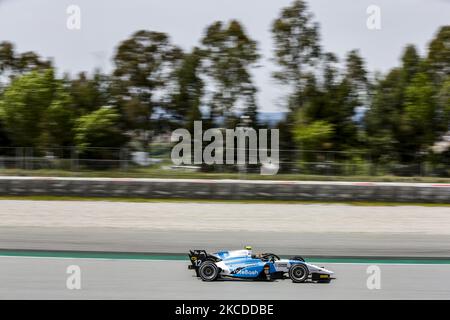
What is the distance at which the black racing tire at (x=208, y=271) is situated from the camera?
576cm

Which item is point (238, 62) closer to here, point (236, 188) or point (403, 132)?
point (403, 132)

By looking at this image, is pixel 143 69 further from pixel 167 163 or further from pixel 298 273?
pixel 298 273

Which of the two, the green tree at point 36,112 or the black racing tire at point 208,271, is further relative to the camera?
the green tree at point 36,112

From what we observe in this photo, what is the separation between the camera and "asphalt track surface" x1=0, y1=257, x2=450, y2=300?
590 cm

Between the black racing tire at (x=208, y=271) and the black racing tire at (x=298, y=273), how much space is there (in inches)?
31.6

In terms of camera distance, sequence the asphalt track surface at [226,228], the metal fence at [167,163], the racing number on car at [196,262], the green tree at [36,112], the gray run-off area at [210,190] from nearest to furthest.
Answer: the racing number on car at [196,262] < the asphalt track surface at [226,228] < the gray run-off area at [210,190] < the metal fence at [167,163] < the green tree at [36,112]

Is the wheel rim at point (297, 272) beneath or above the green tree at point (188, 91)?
beneath

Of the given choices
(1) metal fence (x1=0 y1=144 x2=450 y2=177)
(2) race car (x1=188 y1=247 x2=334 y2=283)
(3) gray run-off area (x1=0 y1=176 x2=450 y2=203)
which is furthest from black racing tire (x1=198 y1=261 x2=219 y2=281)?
(1) metal fence (x1=0 y1=144 x2=450 y2=177)

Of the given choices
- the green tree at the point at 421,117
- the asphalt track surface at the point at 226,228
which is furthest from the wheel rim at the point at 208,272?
the green tree at the point at 421,117

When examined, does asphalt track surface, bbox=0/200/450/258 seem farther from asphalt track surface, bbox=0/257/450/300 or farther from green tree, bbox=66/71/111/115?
green tree, bbox=66/71/111/115

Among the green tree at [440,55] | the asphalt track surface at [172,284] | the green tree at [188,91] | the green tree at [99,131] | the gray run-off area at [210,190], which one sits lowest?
the asphalt track surface at [172,284]

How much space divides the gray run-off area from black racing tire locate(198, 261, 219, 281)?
10969mm

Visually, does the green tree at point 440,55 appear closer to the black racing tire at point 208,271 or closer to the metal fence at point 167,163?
the metal fence at point 167,163

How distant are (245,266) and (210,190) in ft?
36.8
